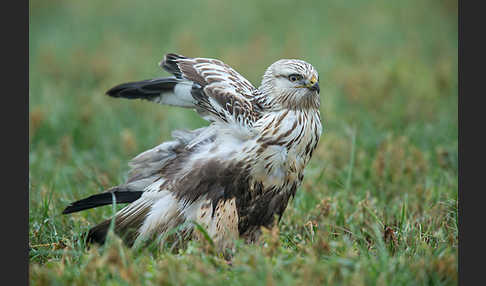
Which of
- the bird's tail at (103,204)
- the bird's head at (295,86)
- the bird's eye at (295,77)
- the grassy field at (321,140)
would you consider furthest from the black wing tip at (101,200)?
the bird's eye at (295,77)

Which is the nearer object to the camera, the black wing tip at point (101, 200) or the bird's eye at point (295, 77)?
the bird's eye at point (295, 77)

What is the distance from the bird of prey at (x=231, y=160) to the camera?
395 centimetres

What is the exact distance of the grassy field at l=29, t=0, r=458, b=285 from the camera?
344 centimetres

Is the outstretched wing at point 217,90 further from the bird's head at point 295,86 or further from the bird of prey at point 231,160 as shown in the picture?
the bird's head at point 295,86

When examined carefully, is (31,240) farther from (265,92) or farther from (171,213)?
(265,92)

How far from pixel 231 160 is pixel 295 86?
2.26 ft

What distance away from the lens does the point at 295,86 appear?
4.01 m

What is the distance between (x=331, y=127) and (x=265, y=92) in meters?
3.15

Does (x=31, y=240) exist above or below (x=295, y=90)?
below

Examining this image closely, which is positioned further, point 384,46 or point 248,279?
point 384,46

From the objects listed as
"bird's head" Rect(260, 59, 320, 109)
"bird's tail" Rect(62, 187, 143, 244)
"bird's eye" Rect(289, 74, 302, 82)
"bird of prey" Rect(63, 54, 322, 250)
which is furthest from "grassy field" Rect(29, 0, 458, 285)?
"bird's eye" Rect(289, 74, 302, 82)

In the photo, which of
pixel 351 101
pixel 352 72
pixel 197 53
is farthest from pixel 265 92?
pixel 197 53

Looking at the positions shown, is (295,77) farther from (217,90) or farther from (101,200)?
(101,200)

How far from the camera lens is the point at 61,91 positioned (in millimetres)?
8336
